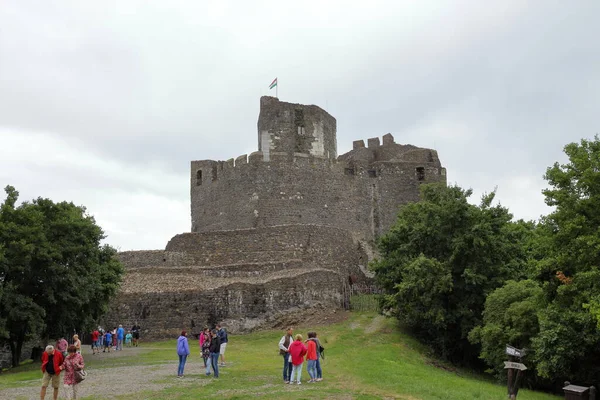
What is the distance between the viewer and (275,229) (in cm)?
3725

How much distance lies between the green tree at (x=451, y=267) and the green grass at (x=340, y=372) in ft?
4.83

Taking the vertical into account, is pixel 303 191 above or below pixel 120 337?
above

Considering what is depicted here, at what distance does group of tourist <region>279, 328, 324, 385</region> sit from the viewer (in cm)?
1692

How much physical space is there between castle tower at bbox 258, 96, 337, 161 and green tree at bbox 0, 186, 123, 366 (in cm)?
1908

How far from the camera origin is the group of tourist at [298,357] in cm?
1692

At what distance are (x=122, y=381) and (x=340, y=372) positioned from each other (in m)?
6.24

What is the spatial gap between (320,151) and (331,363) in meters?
24.4

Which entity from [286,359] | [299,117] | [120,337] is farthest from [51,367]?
[299,117]

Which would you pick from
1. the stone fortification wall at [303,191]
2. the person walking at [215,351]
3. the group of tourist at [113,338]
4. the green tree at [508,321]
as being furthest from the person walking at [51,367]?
the stone fortification wall at [303,191]

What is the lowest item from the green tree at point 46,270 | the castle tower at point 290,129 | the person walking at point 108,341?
the person walking at point 108,341

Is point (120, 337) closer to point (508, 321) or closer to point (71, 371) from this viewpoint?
point (71, 371)

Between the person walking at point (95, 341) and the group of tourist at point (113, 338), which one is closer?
the person walking at point (95, 341)

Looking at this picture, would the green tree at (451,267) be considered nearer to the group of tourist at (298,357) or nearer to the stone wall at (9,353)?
the group of tourist at (298,357)

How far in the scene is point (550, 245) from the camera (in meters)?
22.0
